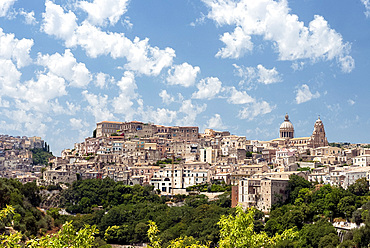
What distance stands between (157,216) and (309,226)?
55.8 feet

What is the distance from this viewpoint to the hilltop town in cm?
5100

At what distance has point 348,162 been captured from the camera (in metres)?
60.5

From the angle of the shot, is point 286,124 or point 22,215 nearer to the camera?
point 22,215

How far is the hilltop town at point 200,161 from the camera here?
167 feet

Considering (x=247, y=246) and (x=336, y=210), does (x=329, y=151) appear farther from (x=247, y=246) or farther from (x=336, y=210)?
(x=247, y=246)

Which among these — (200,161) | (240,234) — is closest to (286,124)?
(200,161)

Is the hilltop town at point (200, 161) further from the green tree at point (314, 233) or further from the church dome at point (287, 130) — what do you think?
the green tree at point (314, 233)

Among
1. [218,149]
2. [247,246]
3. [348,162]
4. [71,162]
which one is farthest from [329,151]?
[247,246]

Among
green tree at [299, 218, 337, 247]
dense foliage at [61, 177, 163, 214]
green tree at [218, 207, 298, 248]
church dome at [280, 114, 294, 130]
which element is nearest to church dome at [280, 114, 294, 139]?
church dome at [280, 114, 294, 130]

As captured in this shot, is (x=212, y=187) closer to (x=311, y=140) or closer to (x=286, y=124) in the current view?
(x=311, y=140)

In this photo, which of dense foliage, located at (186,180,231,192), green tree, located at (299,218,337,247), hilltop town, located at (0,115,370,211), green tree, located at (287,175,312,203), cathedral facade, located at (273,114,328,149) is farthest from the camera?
cathedral facade, located at (273,114,328,149)

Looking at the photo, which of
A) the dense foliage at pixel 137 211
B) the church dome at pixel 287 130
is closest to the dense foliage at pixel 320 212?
the dense foliage at pixel 137 211

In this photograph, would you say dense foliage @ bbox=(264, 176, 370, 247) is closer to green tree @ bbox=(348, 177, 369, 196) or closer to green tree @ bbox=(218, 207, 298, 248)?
green tree @ bbox=(348, 177, 369, 196)

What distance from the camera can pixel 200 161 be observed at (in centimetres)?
7250
